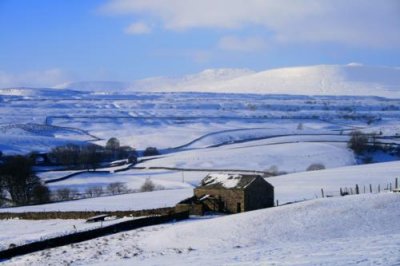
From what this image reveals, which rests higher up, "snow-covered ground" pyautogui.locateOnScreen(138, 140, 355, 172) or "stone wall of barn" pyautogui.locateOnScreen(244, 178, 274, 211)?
"stone wall of barn" pyautogui.locateOnScreen(244, 178, 274, 211)

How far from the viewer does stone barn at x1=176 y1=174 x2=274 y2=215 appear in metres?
39.2

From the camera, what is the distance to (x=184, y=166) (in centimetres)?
7994

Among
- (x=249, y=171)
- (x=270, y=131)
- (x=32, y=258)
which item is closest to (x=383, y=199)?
(x=32, y=258)

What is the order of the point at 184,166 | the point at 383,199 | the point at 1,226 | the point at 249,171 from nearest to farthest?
the point at 383,199 < the point at 1,226 < the point at 249,171 < the point at 184,166

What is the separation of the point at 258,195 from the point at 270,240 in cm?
1352

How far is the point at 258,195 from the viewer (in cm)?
3988

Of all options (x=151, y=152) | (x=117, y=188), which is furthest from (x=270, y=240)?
(x=151, y=152)

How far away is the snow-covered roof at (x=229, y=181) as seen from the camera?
39875 millimetres

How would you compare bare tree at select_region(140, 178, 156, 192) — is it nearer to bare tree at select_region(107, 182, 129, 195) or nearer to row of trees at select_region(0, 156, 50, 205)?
bare tree at select_region(107, 182, 129, 195)

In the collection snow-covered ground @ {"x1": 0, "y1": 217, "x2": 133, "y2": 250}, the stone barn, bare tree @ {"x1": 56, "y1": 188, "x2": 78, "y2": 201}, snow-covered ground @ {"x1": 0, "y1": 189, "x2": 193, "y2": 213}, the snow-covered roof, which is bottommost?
bare tree @ {"x1": 56, "y1": 188, "x2": 78, "y2": 201}

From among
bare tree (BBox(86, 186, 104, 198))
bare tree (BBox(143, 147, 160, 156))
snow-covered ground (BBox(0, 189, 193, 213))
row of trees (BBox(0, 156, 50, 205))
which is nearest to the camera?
snow-covered ground (BBox(0, 189, 193, 213))

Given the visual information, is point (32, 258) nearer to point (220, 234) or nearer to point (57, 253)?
point (57, 253)

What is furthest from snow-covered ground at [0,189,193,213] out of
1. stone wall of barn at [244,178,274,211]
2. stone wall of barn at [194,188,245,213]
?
stone wall of barn at [244,178,274,211]

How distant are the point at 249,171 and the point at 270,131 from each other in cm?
6209
